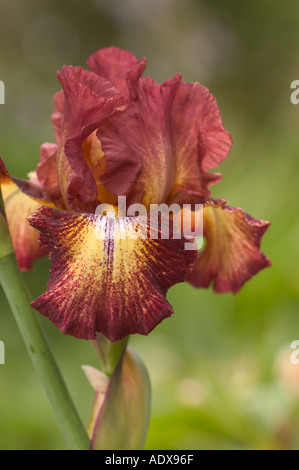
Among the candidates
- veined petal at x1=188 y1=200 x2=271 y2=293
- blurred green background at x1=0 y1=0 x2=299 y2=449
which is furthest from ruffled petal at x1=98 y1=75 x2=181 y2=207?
blurred green background at x1=0 y1=0 x2=299 y2=449

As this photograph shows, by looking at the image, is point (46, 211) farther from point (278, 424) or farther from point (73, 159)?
point (278, 424)

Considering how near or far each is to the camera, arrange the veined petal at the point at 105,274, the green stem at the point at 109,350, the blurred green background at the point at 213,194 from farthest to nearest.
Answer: the blurred green background at the point at 213,194 < the green stem at the point at 109,350 < the veined petal at the point at 105,274

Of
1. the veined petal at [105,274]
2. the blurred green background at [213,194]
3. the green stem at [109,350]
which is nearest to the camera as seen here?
the veined petal at [105,274]

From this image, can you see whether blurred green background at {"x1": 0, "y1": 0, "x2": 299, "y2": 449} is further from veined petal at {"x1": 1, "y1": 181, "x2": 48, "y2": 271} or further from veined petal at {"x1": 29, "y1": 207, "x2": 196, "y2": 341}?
veined petal at {"x1": 29, "y1": 207, "x2": 196, "y2": 341}

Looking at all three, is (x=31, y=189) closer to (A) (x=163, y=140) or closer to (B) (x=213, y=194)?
(A) (x=163, y=140)

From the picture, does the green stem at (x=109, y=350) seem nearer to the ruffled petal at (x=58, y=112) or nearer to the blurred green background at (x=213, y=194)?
the ruffled petal at (x=58, y=112)

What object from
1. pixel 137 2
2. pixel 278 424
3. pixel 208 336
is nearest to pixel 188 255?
pixel 278 424

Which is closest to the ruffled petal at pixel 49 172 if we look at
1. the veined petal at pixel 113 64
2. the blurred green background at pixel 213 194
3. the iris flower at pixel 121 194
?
the iris flower at pixel 121 194
